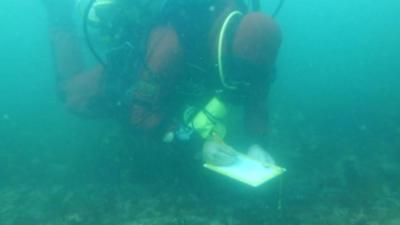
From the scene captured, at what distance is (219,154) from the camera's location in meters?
3.71

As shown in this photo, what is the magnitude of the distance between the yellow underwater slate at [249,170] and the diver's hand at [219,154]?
5cm

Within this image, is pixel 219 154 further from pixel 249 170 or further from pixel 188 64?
pixel 188 64

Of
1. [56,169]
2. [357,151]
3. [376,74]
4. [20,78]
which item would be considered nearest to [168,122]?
[56,169]

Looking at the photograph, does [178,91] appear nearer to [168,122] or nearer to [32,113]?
[168,122]

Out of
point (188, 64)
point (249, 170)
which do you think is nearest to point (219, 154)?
point (249, 170)

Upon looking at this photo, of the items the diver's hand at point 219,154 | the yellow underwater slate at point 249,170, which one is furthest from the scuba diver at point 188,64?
the yellow underwater slate at point 249,170

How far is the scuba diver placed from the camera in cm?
357

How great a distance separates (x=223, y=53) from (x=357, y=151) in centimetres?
299

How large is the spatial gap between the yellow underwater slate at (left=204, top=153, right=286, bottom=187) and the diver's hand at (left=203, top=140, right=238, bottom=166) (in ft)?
0.18

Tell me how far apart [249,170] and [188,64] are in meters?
1.20

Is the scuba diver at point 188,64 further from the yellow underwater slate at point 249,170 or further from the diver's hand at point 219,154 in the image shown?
the yellow underwater slate at point 249,170

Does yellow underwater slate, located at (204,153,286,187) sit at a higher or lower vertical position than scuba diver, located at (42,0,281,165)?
lower

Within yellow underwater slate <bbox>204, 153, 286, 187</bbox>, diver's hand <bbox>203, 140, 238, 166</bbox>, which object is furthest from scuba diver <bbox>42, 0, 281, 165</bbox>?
yellow underwater slate <bbox>204, 153, 286, 187</bbox>

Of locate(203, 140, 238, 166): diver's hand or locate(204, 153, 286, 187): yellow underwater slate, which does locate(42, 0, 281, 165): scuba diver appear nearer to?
locate(203, 140, 238, 166): diver's hand
